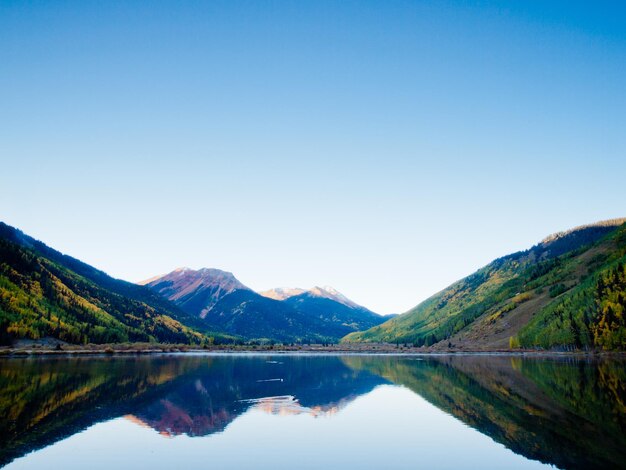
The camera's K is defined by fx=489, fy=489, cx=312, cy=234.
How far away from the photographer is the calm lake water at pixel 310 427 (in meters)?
28.5

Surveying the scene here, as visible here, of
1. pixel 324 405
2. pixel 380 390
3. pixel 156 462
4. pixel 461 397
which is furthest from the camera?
pixel 380 390

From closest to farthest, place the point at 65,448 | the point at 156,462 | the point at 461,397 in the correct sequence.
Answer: the point at 156,462 → the point at 65,448 → the point at 461,397

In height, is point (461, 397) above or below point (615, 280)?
below

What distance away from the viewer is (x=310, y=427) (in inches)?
1576

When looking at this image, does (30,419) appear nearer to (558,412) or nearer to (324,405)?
(324,405)

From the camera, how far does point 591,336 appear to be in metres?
159

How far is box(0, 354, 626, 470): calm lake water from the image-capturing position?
28516 millimetres

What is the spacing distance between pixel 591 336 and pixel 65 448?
549ft

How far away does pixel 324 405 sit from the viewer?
53188 millimetres

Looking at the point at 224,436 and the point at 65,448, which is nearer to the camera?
the point at 65,448

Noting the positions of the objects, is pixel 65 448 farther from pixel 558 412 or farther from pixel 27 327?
pixel 27 327

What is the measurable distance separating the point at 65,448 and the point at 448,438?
25.6 m

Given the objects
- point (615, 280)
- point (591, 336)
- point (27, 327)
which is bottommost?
point (27, 327)

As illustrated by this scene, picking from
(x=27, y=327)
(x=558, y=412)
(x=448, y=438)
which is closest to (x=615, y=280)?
(x=558, y=412)
